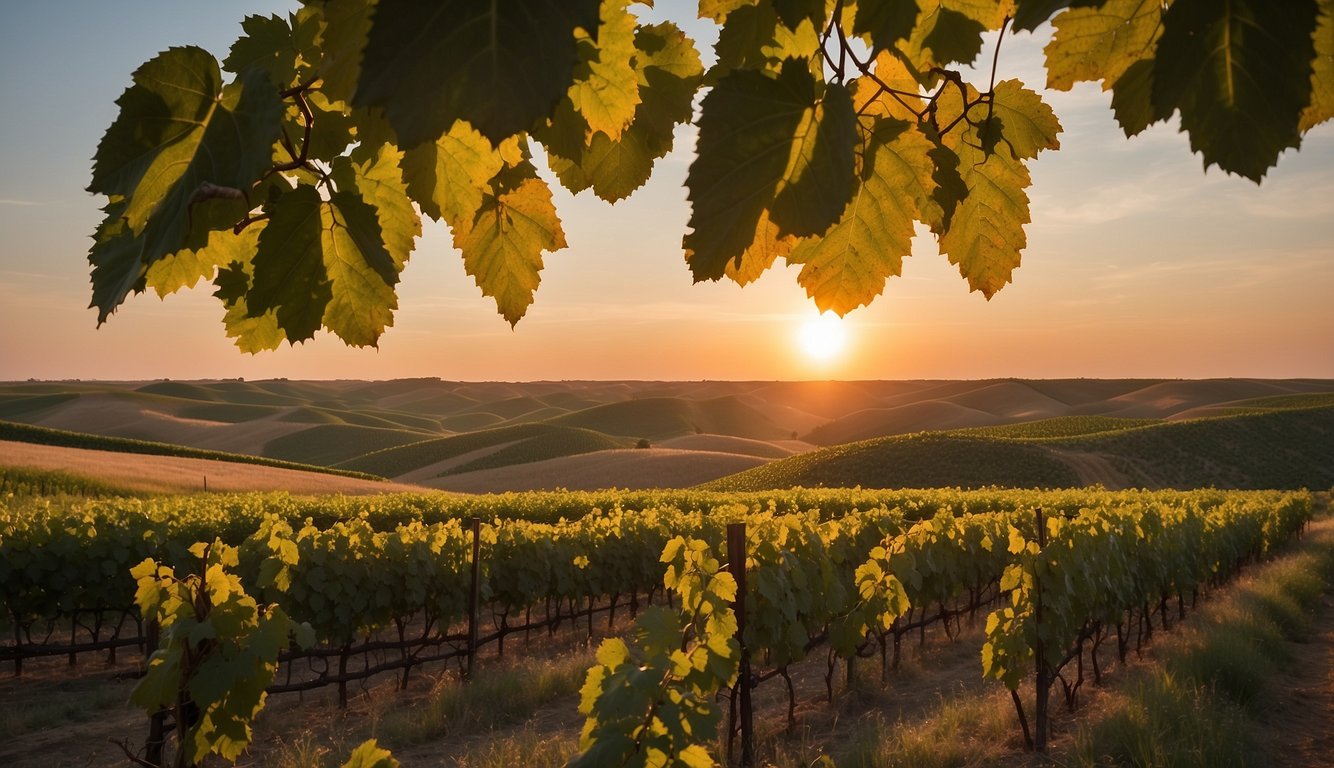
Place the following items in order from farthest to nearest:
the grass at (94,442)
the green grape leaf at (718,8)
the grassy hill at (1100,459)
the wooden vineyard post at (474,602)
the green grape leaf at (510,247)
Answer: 1. the grass at (94,442)
2. the grassy hill at (1100,459)
3. the wooden vineyard post at (474,602)
4. the green grape leaf at (510,247)
5. the green grape leaf at (718,8)

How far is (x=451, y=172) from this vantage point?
1.06 m

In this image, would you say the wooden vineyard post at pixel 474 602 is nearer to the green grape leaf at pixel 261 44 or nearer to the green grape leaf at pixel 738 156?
the green grape leaf at pixel 261 44

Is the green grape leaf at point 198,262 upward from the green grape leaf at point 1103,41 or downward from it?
downward

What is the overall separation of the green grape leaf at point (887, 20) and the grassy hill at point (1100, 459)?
137ft

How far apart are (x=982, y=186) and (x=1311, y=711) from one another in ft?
33.2

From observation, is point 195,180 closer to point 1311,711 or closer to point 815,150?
point 815,150

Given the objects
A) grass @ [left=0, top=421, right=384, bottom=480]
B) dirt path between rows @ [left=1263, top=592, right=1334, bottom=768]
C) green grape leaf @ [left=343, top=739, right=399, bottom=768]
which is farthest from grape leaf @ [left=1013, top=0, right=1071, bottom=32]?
grass @ [left=0, top=421, right=384, bottom=480]

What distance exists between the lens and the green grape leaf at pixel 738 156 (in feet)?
2.25

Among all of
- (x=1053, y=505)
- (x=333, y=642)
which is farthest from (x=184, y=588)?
(x=1053, y=505)

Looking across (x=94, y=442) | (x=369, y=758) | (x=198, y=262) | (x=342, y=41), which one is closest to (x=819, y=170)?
(x=342, y=41)

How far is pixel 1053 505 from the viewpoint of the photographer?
71.9ft

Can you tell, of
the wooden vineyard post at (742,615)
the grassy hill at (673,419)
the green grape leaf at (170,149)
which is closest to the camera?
the green grape leaf at (170,149)

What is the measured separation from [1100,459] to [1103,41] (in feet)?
173

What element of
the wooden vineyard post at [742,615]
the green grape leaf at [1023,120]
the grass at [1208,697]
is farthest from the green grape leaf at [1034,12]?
the grass at [1208,697]
